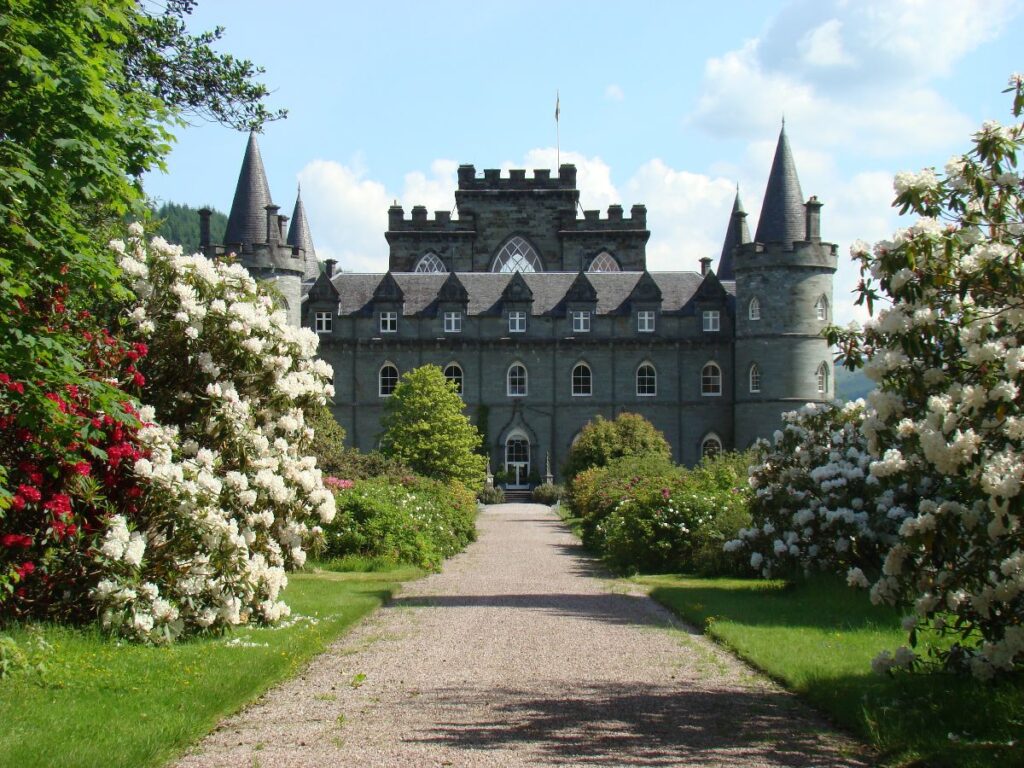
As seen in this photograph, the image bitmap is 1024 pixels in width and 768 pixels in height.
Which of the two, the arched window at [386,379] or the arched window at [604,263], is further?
the arched window at [604,263]

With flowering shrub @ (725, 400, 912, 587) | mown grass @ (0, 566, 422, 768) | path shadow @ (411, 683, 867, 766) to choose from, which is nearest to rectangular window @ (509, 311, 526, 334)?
flowering shrub @ (725, 400, 912, 587)

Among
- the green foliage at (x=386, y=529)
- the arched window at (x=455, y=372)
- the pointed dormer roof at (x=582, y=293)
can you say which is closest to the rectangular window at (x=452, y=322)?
the arched window at (x=455, y=372)

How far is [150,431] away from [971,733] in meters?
8.04

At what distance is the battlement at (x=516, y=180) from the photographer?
210 feet

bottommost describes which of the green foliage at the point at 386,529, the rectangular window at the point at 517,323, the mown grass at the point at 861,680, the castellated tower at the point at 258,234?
the mown grass at the point at 861,680

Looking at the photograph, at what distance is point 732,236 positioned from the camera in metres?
69.2

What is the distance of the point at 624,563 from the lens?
21.3 m

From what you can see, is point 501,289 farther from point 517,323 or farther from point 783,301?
point 783,301

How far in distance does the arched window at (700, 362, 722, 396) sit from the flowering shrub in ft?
127

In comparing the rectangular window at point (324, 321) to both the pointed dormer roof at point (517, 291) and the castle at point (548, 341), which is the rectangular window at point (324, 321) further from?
the pointed dormer roof at point (517, 291)

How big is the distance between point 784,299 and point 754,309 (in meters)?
1.54

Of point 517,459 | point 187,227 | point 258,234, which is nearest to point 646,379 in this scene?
point 517,459

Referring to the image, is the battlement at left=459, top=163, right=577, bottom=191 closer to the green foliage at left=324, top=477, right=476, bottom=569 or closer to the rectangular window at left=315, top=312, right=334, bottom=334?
the rectangular window at left=315, top=312, right=334, bottom=334

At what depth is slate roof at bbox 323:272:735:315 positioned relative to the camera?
57.5 meters
